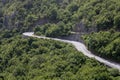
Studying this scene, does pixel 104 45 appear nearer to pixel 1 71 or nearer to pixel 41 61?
pixel 41 61

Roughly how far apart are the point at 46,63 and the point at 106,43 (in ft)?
30.4

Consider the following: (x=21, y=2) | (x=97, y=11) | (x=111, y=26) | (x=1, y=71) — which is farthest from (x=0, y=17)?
(x=111, y=26)

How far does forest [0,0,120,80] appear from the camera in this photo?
40531mm

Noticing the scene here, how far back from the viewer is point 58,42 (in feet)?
172

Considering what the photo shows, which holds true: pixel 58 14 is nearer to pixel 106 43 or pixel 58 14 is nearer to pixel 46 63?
pixel 46 63

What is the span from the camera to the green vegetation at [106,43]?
135 feet

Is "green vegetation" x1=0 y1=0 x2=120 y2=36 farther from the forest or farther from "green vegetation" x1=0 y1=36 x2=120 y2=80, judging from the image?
"green vegetation" x1=0 y1=36 x2=120 y2=80

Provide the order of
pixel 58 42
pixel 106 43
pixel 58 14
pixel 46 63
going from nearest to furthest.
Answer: pixel 106 43
pixel 46 63
pixel 58 42
pixel 58 14

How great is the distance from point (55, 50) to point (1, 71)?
10.8 m

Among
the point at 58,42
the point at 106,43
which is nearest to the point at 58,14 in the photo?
the point at 58,42

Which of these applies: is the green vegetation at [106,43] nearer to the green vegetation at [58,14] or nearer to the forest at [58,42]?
the forest at [58,42]

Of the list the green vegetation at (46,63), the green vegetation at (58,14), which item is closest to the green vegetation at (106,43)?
the green vegetation at (58,14)

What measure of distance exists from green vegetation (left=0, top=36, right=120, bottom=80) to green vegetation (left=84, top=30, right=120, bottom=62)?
8.27 feet

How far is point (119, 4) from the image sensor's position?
48812 millimetres
